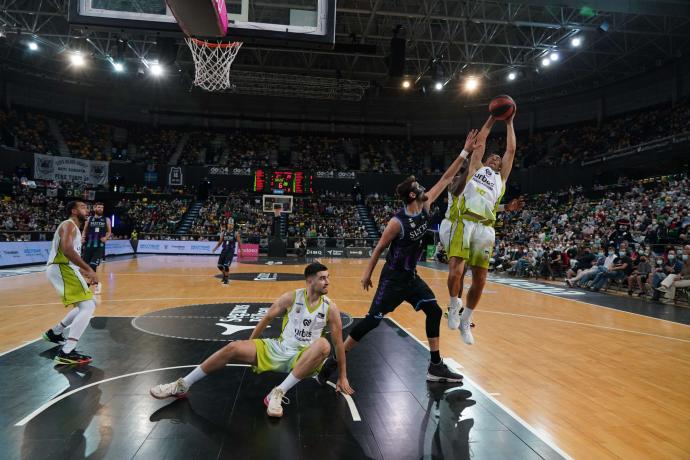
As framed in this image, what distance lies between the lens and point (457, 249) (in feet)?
15.5

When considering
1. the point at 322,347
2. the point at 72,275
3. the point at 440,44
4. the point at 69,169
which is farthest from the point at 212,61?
the point at 69,169

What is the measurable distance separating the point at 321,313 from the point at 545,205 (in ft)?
82.1

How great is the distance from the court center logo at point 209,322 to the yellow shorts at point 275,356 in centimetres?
261

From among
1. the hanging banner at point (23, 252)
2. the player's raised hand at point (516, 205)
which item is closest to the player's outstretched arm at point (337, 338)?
the hanging banner at point (23, 252)

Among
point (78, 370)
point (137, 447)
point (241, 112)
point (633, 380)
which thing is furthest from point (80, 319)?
point (241, 112)

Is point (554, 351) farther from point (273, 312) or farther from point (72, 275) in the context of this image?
point (72, 275)

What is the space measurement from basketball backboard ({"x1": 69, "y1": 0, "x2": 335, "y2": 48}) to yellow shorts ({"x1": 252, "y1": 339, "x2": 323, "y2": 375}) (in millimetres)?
5604

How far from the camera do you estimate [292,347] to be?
13.0 feet

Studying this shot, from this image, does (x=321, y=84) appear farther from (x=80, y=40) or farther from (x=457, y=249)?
(x=457, y=249)

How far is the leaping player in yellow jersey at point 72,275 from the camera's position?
5.15 meters

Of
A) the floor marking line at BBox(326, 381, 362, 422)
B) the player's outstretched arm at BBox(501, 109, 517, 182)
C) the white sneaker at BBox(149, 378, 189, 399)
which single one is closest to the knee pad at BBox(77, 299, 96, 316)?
the white sneaker at BBox(149, 378, 189, 399)

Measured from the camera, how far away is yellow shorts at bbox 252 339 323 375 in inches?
152

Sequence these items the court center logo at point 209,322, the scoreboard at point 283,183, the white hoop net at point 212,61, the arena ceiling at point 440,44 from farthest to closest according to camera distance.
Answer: the scoreboard at point 283,183 < the arena ceiling at point 440,44 < the white hoop net at point 212,61 < the court center logo at point 209,322

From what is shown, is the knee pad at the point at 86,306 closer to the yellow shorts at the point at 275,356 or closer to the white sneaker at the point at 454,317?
the yellow shorts at the point at 275,356
